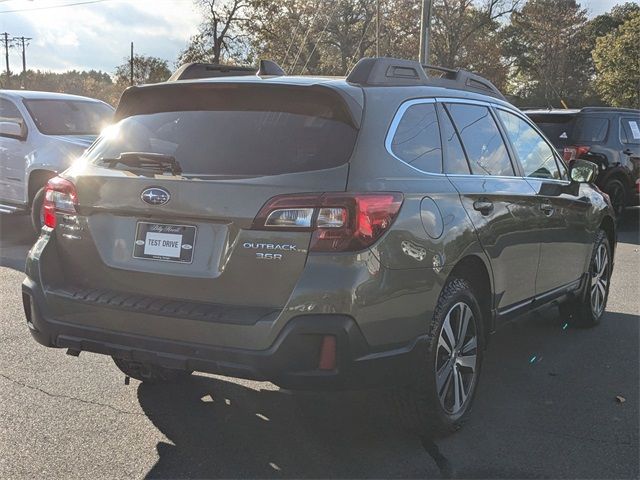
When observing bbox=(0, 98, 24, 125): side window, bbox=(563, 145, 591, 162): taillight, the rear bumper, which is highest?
bbox=(0, 98, 24, 125): side window

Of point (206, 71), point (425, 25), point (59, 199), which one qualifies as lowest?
point (59, 199)

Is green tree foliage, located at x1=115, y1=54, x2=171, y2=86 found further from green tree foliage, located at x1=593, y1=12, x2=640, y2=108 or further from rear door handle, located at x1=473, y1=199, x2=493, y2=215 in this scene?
rear door handle, located at x1=473, y1=199, x2=493, y2=215

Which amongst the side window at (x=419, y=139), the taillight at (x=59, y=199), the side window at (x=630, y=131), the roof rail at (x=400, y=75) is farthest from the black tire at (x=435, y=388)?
the side window at (x=630, y=131)

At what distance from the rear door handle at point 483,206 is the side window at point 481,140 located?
198 mm

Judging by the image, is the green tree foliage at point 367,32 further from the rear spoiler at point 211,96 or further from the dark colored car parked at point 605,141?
the rear spoiler at point 211,96

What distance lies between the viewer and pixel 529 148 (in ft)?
15.3

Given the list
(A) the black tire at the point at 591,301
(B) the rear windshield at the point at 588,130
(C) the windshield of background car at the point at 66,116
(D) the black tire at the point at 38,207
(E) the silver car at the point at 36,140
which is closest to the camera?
(A) the black tire at the point at 591,301

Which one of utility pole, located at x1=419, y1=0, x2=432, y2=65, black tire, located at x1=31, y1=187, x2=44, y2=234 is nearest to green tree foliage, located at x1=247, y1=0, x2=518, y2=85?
utility pole, located at x1=419, y1=0, x2=432, y2=65

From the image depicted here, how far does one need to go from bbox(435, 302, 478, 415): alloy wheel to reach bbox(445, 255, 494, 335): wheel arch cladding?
19cm

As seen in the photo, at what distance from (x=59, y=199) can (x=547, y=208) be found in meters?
3.03

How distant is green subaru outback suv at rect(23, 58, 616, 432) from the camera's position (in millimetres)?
2764

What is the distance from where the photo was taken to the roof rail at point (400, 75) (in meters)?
3.34

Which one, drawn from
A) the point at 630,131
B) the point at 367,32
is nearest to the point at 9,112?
the point at 630,131

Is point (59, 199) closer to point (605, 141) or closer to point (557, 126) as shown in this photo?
point (557, 126)
